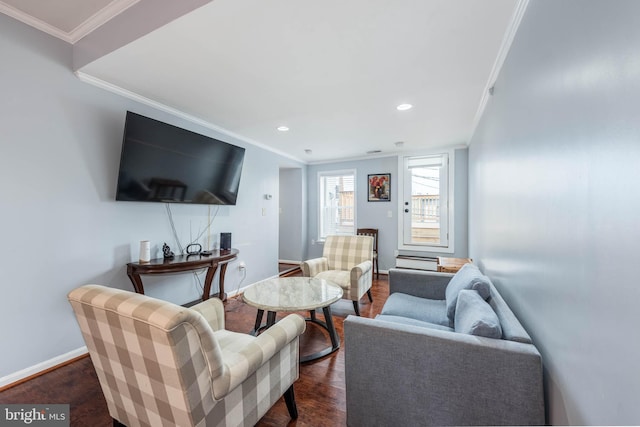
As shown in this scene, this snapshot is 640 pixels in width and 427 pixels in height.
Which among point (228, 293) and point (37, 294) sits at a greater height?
point (37, 294)

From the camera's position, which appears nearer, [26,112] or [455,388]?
[455,388]

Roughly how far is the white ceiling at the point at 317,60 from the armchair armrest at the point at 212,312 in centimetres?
175

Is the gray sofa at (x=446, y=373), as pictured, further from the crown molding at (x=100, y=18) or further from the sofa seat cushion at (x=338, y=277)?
the crown molding at (x=100, y=18)

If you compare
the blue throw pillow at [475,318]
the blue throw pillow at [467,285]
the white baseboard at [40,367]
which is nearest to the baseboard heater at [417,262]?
the blue throw pillow at [467,285]

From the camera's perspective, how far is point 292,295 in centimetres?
219

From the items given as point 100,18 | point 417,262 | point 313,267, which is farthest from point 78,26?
point 417,262

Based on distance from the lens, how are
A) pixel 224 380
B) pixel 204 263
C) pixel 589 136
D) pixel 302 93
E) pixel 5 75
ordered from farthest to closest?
pixel 204 263
pixel 302 93
pixel 5 75
pixel 224 380
pixel 589 136

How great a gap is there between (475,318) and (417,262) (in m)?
3.22

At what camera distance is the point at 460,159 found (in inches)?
167

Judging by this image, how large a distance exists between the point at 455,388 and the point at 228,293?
312 centimetres

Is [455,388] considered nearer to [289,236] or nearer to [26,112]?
[26,112]

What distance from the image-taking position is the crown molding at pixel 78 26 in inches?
66.9

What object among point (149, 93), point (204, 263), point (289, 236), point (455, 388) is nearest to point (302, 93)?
point (149, 93)

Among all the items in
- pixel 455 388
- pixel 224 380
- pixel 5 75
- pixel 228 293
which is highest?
pixel 5 75
